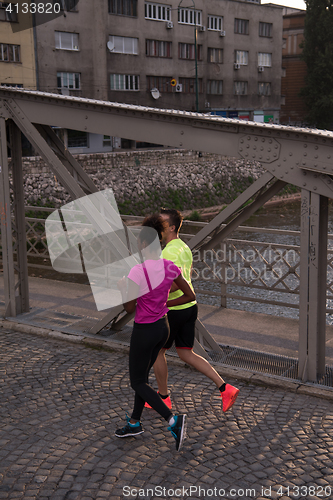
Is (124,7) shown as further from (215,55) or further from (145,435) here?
(145,435)

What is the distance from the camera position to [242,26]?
53.6 m

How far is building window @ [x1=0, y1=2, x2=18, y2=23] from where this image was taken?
34862 millimetres

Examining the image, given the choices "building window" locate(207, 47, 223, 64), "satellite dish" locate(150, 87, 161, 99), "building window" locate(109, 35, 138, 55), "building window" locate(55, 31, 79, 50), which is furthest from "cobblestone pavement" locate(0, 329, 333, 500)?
"building window" locate(207, 47, 223, 64)

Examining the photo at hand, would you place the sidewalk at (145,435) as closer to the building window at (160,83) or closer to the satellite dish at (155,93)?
the satellite dish at (155,93)

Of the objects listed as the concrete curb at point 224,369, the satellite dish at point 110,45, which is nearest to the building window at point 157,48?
the satellite dish at point 110,45

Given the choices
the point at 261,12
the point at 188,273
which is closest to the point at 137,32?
the point at 261,12

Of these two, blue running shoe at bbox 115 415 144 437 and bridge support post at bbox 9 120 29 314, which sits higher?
bridge support post at bbox 9 120 29 314

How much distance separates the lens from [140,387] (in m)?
4.62

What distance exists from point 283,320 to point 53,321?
132 inches

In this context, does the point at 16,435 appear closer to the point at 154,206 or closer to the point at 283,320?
the point at 283,320

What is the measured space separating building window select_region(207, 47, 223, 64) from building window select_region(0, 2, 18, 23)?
67.0 ft

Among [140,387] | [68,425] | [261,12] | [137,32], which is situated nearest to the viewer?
[140,387]

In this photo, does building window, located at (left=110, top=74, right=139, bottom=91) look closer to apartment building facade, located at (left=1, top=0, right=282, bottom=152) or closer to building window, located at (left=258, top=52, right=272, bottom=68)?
apartment building facade, located at (left=1, top=0, right=282, bottom=152)

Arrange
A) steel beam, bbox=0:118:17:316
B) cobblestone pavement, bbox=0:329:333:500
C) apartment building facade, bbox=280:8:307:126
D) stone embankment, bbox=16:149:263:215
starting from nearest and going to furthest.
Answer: cobblestone pavement, bbox=0:329:333:500 < steel beam, bbox=0:118:17:316 < stone embankment, bbox=16:149:263:215 < apartment building facade, bbox=280:8:307:126
